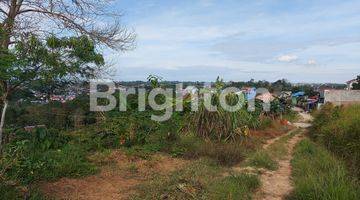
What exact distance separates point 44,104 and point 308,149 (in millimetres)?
6598

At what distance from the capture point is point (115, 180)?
589cm

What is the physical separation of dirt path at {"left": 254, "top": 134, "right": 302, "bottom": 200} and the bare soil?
1469 mm

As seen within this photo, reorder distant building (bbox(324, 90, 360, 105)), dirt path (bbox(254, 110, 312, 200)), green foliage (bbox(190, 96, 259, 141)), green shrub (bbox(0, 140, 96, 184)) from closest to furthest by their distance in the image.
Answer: green shrub (bbox(0, 140, 96, 184))
dirt path (bbox(254, 110, 312, 200))
green foliage (bbox(190, 96, 259, 141))
distant building (bbox(324, 90, 360, 105))

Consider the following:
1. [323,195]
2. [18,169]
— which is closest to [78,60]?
[18,169]

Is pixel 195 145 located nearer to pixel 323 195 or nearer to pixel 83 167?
pixel 83 167

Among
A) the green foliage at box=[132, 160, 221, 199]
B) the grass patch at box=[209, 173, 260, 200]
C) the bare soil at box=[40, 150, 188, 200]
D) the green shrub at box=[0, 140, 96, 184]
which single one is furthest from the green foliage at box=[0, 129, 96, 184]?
the grass patch at box=[209, 173, 260, 200]

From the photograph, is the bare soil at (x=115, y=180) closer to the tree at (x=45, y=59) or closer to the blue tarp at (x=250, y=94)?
the tree at (x=45, y=59)

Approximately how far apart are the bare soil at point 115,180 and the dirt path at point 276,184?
1.47m

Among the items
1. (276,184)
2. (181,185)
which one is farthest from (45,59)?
(276,184)

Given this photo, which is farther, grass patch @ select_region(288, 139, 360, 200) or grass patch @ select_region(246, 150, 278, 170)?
grass patch @ select_region(246, 150, 278, 170)

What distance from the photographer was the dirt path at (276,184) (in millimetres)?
5641

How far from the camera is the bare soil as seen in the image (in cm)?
510

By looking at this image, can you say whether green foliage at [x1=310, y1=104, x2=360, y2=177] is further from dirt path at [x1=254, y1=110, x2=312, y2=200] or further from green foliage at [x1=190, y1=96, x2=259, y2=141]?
green foliage at [x1=190, y1=96, x2=259, y2=141]

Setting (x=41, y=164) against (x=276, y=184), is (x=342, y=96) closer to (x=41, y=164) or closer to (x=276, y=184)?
(x=276, y=184)
